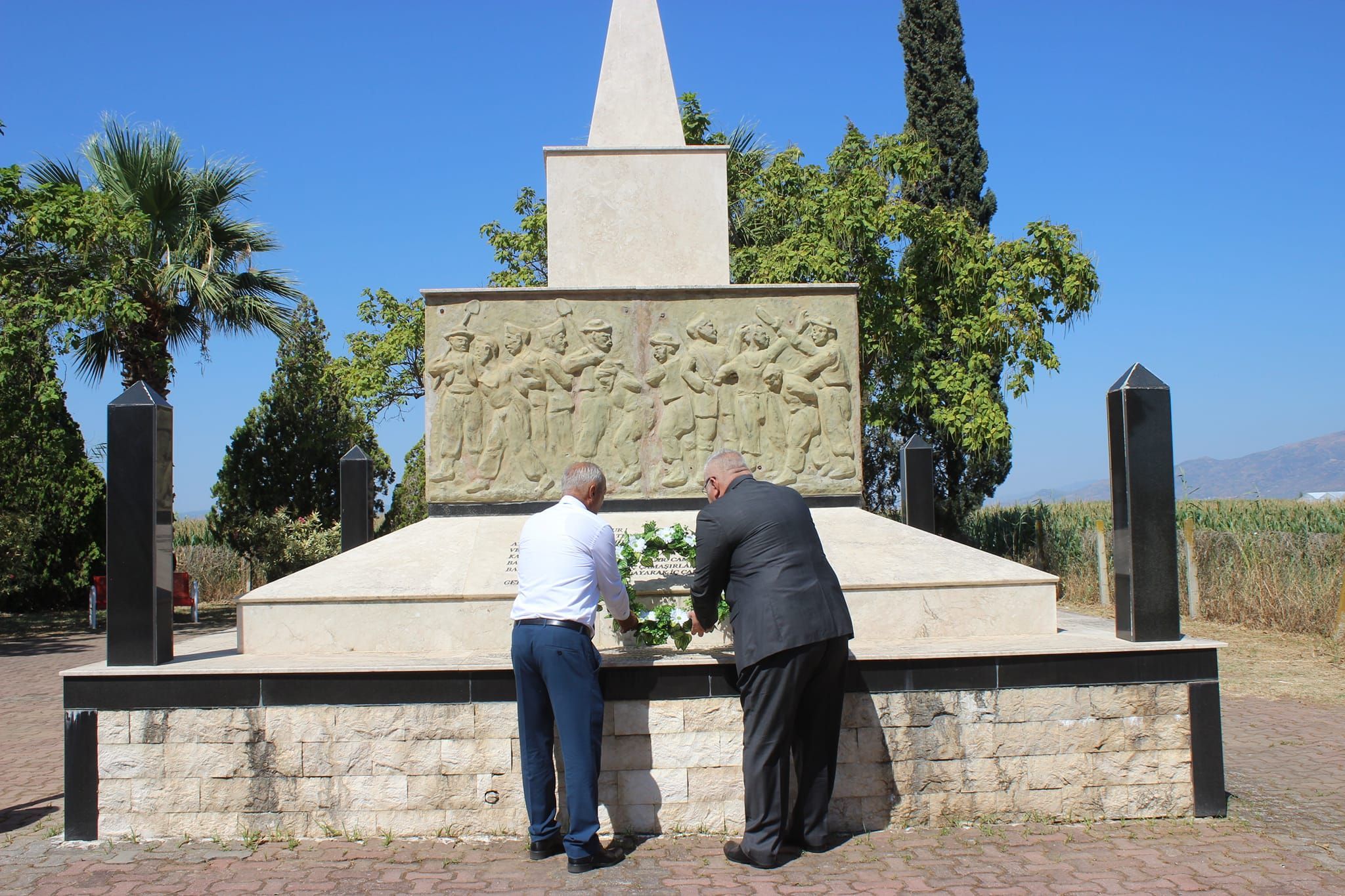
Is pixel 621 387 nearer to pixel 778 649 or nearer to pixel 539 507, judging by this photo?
pixel 539 507

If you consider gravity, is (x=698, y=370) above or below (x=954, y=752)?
above

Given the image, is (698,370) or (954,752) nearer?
(954,752)

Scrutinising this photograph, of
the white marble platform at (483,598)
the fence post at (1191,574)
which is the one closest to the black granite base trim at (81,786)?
the white marble platform at (483,598)

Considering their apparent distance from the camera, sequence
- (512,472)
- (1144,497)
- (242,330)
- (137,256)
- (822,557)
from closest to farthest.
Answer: (822,557) < (1144,497) < (512,472) < (137,256) < (242,330)

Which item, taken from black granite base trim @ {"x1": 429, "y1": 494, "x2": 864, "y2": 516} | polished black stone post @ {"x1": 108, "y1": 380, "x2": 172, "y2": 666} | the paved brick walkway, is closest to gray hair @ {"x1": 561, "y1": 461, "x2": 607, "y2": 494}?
the paved brick walkway

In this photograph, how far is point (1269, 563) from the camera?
14234mm

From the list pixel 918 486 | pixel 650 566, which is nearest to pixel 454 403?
pixel 650 566

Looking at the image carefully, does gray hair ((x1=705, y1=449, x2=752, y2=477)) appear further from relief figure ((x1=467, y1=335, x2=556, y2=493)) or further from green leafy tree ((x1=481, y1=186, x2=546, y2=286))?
green leafy tree ((x1=481, y1=186, x2=546, y2=286))

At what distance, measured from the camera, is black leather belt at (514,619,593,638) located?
15.6 ft

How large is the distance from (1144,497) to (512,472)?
433cm

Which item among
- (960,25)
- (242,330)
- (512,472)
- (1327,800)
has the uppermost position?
(960,25)

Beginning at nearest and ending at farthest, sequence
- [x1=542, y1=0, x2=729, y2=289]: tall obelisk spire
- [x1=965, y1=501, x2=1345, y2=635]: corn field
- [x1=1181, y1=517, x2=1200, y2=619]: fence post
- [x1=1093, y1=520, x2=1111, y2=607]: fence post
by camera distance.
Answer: [x1=542, y1=0, x2=729, y2=289]: tall obelisk spire, [x1=965, y1=501, x2=1345, y2=635]: corn field, [x1=1181, y1=517, x2=1200, y2=619]: fence post, [x1=1093, y1=520, x2=1111, y2=607]: fence post

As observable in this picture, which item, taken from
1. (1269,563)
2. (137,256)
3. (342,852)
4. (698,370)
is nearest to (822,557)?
(342,852)

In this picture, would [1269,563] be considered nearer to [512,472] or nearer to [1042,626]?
[1042,626]
